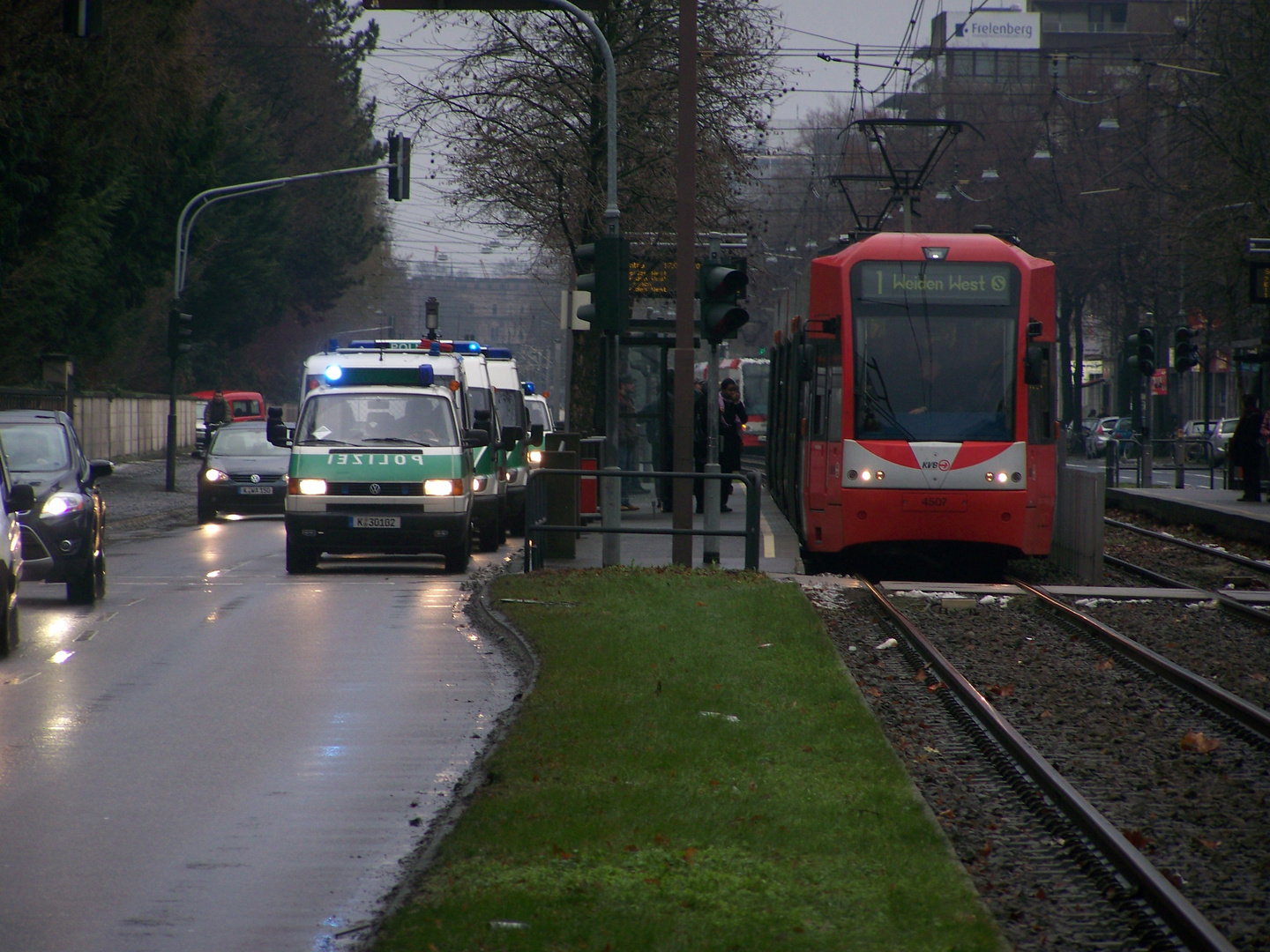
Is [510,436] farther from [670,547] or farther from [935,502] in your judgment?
[935,502]

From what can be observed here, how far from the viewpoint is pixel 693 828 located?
652cm

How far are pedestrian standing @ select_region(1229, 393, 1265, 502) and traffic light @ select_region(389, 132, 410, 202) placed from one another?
47.0ft

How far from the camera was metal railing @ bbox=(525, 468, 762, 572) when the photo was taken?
15594 millimetres

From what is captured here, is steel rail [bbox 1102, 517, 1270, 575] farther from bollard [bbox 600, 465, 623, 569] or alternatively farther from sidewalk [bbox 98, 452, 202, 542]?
sidewalk [bbox 98, 452, 202, 542]

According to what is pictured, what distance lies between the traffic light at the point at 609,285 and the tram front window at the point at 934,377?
2.47m

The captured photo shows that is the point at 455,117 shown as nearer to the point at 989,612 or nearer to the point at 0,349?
the point at 0,349

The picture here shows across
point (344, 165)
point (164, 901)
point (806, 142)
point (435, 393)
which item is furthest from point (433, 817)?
point (806, 142)

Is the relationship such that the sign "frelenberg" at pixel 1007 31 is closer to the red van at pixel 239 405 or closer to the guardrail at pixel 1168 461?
the guardrail at pixel 1168 461

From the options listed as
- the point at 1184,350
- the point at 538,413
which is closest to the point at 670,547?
the point at 538,413

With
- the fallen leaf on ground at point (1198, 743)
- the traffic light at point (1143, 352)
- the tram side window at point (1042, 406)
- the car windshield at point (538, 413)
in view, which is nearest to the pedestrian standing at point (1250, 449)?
the traffic light at point (1143, 352)

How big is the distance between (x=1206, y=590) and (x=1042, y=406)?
2.31 m

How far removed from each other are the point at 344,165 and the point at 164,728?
6208 centimetres

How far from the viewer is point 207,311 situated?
59.1 m

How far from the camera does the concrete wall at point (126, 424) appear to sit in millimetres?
44384
